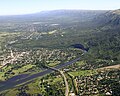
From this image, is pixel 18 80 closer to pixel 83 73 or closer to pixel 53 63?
pixel 83 73

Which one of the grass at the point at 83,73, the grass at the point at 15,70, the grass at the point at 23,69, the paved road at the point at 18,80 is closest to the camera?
the paved road at the point at 18,80

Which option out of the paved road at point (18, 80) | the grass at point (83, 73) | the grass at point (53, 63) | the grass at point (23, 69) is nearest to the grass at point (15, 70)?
the grass at point (23, 69)

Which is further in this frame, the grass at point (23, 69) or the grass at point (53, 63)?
the grass at point (53, 63)

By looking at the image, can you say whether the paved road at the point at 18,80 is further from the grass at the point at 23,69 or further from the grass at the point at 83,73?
the grass at the point at 83,73

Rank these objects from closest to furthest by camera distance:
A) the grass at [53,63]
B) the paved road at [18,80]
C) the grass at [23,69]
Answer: the paved road at [18,80] < the grass at [23,69] < the grass at [53,63]

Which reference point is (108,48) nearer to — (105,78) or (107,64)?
(107,64)

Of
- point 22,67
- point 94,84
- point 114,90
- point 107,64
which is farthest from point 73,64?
point 114,90

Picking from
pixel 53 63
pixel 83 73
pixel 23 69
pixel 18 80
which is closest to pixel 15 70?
pixel 23 69

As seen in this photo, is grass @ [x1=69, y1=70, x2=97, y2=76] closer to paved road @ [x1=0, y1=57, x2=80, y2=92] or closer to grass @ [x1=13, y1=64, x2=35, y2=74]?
paved road @ [x1=0, y1=57, x2=80, y2=92]

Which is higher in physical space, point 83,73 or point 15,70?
point 83,73

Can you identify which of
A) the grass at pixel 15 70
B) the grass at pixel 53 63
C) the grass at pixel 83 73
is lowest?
the grass at pixel 15 70

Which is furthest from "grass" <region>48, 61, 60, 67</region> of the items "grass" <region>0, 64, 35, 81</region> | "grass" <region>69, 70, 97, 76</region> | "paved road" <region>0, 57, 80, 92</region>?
"grass" <region>69, 70, 97, 76</region>
